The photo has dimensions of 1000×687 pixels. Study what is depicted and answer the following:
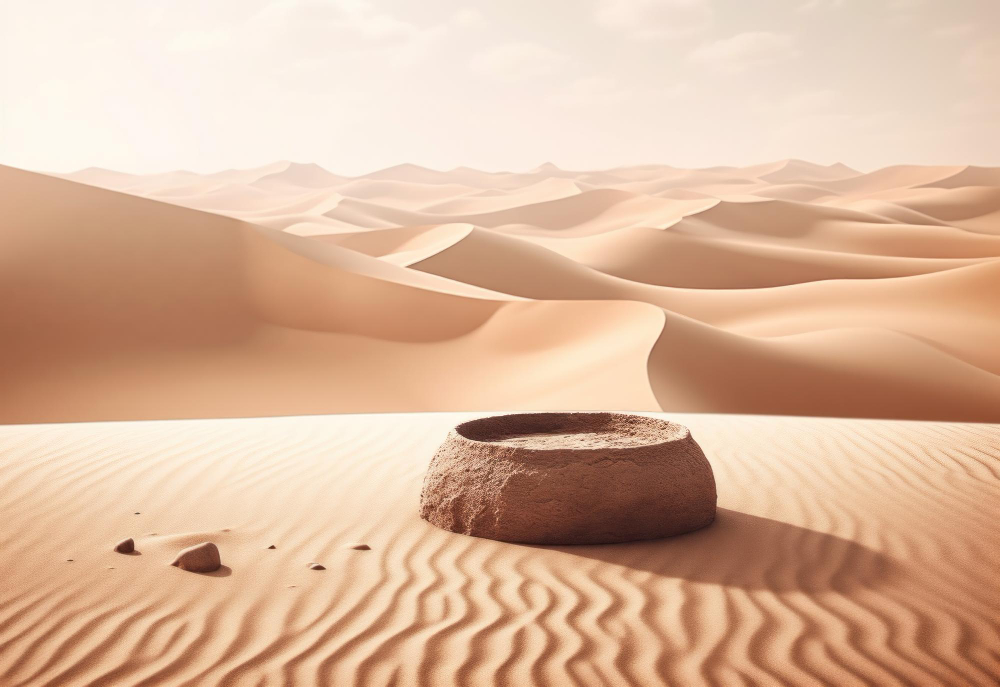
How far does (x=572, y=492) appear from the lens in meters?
4.51

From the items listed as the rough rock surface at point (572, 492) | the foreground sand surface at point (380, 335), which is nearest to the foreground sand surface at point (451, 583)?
the rough rock surface at point (572, 492)

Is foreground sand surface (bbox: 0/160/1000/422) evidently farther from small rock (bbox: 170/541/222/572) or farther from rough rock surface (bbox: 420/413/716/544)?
small rock (bbox: 170/541/222/572)

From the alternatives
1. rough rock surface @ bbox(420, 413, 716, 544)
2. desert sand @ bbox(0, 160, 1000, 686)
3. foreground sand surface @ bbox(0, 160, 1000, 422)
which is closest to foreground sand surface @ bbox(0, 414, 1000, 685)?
desert sand @ bbox(0, 160, 1000, 686)

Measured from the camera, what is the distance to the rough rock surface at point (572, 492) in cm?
452

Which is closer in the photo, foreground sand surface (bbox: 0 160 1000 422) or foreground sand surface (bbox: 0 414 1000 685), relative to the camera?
foreground sand surface (bbox: 0 414 1000 685)

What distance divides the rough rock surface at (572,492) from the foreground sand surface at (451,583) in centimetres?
12

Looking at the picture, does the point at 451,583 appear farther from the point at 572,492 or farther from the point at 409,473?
the point at 409,473

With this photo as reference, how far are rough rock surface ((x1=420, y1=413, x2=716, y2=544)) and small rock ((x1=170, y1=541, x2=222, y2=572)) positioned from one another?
123cm

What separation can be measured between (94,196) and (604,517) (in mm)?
15539

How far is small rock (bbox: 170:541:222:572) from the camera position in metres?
4.11

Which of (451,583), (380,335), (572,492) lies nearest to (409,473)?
(572,492)

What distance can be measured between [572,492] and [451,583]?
0.84 meters

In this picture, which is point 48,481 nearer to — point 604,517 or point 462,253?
point 604,517

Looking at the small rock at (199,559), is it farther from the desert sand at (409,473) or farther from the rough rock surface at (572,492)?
the rough rock surface at (572,492)
